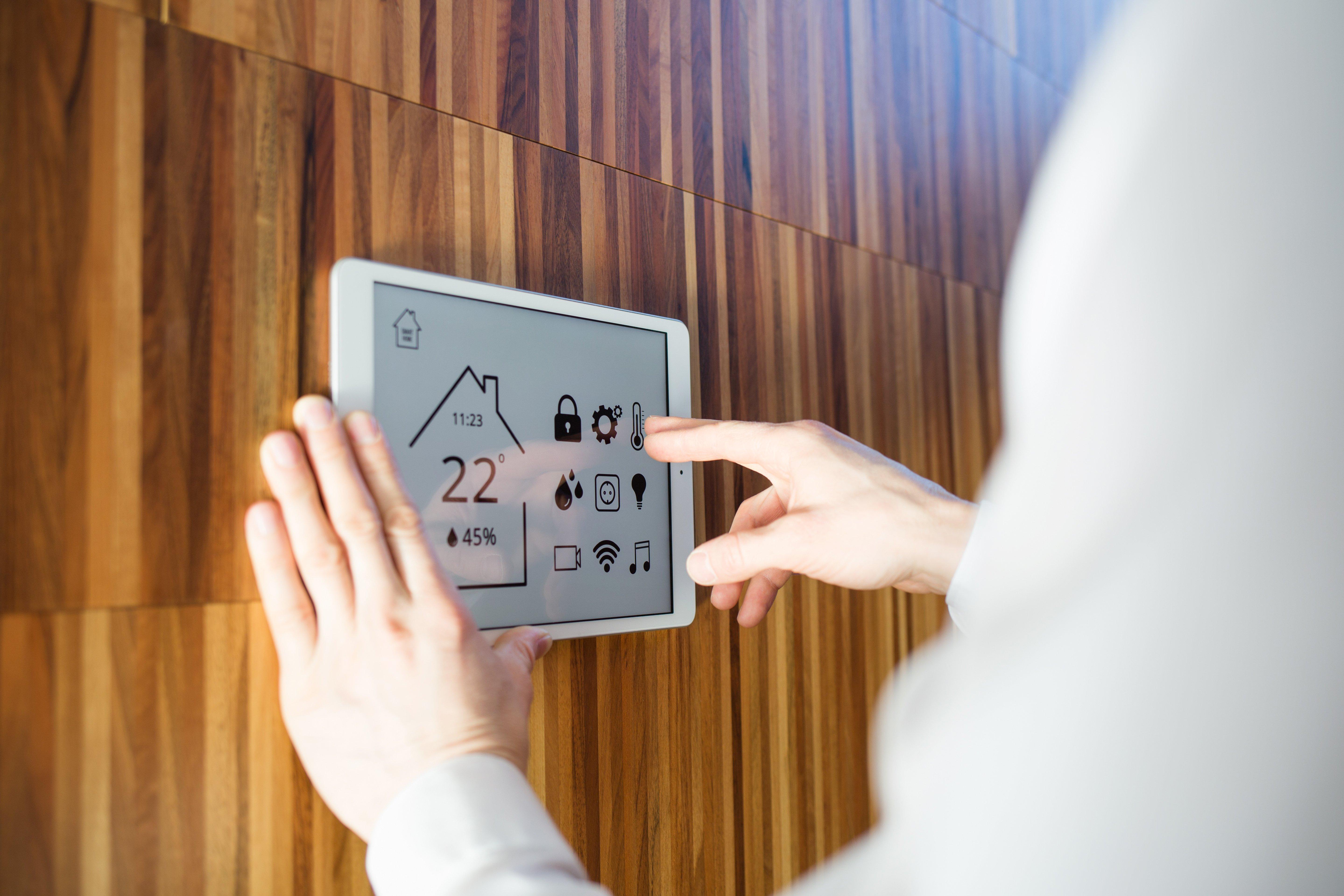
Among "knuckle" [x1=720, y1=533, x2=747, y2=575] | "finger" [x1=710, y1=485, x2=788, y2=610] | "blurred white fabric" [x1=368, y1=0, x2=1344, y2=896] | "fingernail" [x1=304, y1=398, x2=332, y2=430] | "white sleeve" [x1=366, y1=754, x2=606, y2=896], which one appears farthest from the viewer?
"finger" [x1=710, y1=485, x2=788, y2=610]

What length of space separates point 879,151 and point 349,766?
0.91m

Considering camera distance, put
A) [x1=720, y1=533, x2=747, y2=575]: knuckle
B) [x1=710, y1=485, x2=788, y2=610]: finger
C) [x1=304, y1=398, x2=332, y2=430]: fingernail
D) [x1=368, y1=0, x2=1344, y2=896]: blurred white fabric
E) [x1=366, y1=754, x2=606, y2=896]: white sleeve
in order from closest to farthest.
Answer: [x1=368, y1=0, x2=1344, y2=896]: blurred white fabric
[x1=366, y1=754, x2=606, y2=896]: white sleeve
[x1=304, y1=398, x2=332, y2=430]: fingernail
[x1=720, y1=533, x2=747, y2=575]: knuckle
[x1=710, y1=485, x2=788, y2=610]: finger

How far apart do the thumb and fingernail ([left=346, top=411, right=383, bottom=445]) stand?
162 mm

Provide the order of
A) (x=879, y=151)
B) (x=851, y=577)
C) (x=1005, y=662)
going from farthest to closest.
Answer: (x=879, y=151) → (x=851, y=577) → (x=1005, y=662)

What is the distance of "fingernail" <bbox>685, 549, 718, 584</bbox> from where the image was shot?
643 millimetres

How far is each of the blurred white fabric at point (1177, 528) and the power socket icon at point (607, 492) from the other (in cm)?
40

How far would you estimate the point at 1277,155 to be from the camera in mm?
298

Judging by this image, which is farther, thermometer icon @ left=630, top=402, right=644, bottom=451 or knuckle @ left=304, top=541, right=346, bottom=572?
thermometer icon @ left=630, top=402, right=644, bottom=451

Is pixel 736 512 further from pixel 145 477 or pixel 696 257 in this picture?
pixel 145 477

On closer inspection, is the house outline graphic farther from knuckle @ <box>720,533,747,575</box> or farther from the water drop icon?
knuckle @ <box>720,533,747,575</box>

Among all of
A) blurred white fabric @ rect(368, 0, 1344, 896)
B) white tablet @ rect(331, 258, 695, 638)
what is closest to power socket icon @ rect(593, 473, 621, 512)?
white tablet @ rect(331, 258, 695, 638)

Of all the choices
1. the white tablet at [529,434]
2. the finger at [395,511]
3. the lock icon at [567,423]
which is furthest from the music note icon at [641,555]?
the finger at [395,511]

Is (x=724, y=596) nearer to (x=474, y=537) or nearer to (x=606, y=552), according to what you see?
(x=606, y=552)

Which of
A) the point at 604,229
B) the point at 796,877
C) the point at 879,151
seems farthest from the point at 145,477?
the point at 879,151
